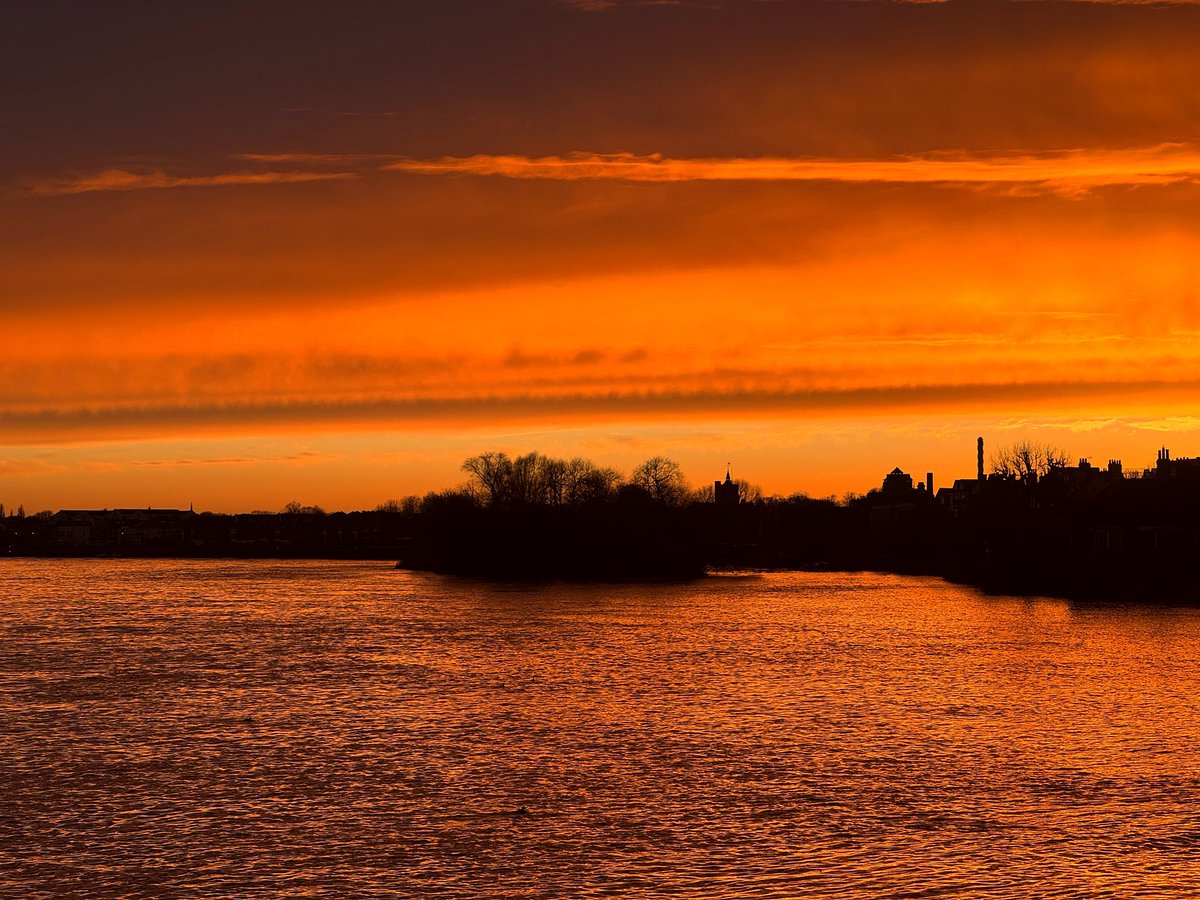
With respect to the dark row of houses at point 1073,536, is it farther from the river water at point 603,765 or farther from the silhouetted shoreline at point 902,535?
the river water at point 603,765

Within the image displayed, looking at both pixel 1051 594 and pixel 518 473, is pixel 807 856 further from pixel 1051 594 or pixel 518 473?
pixel 518 473

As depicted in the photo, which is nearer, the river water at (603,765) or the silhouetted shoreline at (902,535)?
the river water at (603,765)

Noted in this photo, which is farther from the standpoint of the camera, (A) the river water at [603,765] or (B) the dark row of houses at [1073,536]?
(B) the dark row of houses at [1073,536]

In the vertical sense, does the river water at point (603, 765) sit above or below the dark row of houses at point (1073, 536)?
below

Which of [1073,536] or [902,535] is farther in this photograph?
[902,535]

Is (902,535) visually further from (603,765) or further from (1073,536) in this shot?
(603,765)

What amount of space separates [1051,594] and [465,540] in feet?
216

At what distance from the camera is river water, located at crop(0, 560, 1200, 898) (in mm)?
20891

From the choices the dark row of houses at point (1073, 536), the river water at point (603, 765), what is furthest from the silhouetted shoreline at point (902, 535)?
the river water at point (603, 765)

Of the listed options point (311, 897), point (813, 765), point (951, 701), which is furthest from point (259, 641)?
point (311, 897)

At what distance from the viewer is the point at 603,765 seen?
29.1 metres

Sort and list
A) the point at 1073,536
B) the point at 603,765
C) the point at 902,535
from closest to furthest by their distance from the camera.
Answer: the point at 603,765 < the point at 1073,536 < the point at 902,535

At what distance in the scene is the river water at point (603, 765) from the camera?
2089 centimetres

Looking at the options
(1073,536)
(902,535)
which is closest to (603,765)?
(1073,536)
